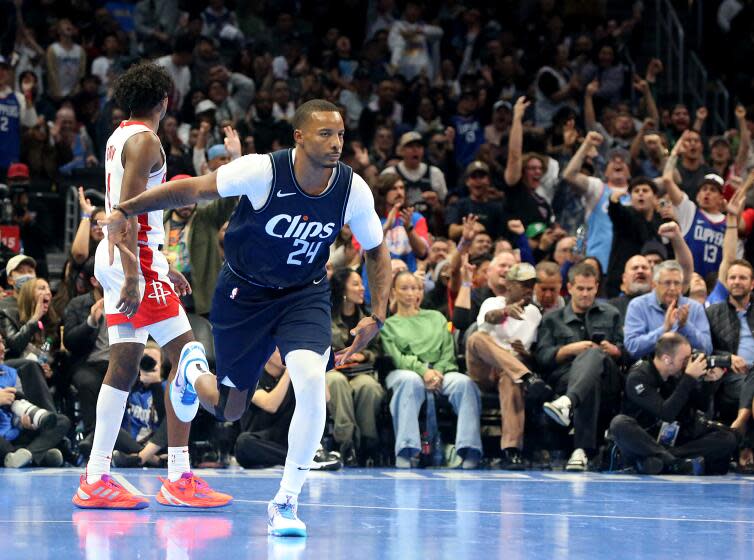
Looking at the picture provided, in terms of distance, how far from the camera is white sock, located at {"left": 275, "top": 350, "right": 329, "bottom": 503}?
20.2 feet

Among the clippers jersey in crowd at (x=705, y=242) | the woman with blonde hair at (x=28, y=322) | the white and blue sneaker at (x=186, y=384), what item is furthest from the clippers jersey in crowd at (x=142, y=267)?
the clippers jersey in crowd at (x=705, y=242)

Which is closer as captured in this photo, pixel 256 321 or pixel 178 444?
pixel 256 321

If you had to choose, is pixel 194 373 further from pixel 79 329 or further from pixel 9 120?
pixel 9 120

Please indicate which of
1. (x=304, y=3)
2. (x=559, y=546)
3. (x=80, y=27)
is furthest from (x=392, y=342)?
(x=304, y=3)

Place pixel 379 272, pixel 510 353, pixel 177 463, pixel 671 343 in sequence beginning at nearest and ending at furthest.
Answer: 1. pixel 379 272
2. pixel 177 463
3. pixel 671 343
4. pixel 510 353

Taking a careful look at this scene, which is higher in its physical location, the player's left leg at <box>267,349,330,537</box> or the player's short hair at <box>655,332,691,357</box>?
the player's short hair at <box>655,332,691,357</box>

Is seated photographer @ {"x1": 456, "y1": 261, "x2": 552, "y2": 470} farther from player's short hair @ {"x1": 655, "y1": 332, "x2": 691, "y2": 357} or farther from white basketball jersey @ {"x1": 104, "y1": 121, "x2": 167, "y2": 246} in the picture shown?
white basketball jersey @ {"x1": 104, "y1": 121, "x2": 167, "y2": 246}

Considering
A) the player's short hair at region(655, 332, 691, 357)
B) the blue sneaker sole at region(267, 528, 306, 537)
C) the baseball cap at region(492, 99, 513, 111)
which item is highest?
the baseball cap at region(492, 99, 513, 111)

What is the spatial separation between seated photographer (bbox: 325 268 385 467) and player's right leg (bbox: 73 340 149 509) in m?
3.21

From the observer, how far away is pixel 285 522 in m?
6.15

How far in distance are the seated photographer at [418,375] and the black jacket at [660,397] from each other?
1196mm

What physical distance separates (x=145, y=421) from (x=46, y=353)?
0.95 m

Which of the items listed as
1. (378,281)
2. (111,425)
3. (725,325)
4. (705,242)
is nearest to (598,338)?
(725,325)

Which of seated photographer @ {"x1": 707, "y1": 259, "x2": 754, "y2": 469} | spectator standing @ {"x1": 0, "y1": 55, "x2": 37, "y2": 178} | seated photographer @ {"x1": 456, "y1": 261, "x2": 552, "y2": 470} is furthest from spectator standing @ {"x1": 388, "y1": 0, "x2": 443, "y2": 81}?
seated photographer @ {"x1": 707, "y1": 259, "x2": 754, "y2": 469}
